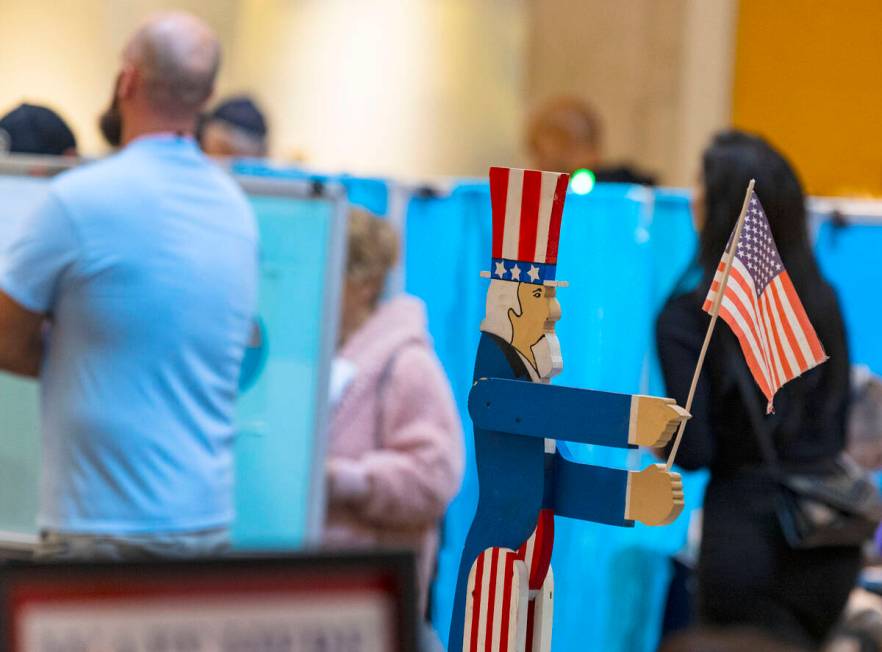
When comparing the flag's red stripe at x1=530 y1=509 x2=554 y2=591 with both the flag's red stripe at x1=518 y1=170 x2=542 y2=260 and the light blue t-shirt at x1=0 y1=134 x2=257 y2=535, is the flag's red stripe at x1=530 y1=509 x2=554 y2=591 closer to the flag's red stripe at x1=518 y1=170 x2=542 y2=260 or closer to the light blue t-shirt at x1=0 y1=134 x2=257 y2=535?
the flag's red stripe at x1=518 y1=170 x2=542 y2=260

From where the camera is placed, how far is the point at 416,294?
348cm

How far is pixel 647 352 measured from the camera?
3.15m

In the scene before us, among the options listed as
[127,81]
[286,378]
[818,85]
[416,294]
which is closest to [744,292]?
[127,81]

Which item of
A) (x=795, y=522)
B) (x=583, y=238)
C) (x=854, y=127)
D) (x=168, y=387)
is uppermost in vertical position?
(x=854, y=127)

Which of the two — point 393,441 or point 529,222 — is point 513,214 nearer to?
point 529,222

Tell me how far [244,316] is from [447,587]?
110cm

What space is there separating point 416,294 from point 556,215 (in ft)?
8.00

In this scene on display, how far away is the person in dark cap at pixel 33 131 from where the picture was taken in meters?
2.27

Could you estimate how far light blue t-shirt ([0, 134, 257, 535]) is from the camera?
212cm

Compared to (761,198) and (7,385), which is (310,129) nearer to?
(7,385)

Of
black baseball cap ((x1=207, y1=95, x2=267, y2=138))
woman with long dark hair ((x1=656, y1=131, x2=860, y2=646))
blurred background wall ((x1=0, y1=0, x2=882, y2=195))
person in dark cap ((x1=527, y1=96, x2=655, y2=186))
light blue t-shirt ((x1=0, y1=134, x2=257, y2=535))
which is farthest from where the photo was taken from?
blurred background wall ((x1=0, y1=0, x2=882, y2=195))

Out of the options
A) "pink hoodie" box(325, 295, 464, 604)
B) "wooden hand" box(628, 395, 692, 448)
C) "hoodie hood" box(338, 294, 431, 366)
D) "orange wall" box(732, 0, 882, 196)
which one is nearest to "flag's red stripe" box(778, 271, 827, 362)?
"wooden hand" box(628, 395, 692, 448)

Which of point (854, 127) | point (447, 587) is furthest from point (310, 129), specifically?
point (447, 587)

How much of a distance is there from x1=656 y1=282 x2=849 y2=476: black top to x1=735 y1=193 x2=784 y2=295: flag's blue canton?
2.4 inches
